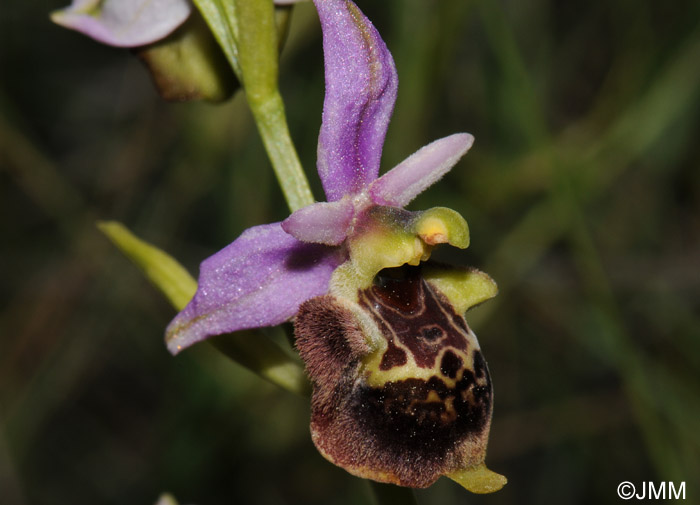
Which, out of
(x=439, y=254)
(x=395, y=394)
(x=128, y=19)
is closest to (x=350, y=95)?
(x=395, y=394)

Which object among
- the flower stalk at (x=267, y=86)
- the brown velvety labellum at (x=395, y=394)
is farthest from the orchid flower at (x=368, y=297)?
the flower stalk at (x=267, y=86)

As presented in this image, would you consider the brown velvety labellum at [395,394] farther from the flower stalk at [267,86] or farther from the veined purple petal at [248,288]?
the flower stalk at [267,86]

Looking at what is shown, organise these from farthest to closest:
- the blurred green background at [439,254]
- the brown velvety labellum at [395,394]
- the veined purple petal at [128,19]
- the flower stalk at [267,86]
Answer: the blurred green background at [439,254] < the veined purple petal at [128,19] < the flower stalk at [267,86] < the brown velvety labellum at [395,394]

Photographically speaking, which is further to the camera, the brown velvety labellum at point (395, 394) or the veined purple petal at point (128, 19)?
the veined purple petal at point (128, 19)

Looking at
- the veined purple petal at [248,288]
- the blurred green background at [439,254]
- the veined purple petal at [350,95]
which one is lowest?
the blurred green background at [439,254]

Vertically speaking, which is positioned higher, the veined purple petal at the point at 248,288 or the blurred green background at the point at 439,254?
the veined purple petal at the point at 248,288

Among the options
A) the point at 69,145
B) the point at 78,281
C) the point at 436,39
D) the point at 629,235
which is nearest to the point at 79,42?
the point at 69,145
